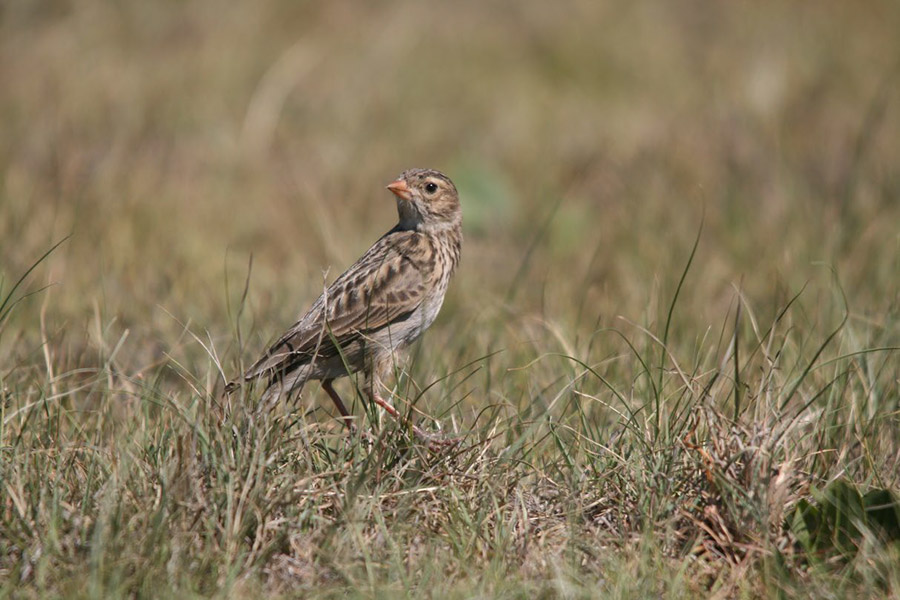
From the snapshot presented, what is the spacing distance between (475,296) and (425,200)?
147 centimetres

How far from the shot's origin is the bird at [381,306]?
5.09 meters

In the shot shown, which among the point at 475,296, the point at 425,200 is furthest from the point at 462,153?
the point at 425,200

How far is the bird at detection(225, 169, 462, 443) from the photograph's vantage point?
5.09 metres

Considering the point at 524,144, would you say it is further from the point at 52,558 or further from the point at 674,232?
the point at 52,558

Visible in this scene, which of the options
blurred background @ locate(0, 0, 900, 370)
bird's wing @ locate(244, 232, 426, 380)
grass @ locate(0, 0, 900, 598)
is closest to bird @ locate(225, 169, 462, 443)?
bird's wing @ locate(244, 232, 426, 380)

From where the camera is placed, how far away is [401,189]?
602 centimetres

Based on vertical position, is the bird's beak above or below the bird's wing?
above

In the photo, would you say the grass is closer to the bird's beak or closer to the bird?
the bird

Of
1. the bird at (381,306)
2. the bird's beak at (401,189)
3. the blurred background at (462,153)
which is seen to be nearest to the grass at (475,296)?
the blurred background at (462,153)

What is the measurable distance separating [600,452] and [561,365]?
150 centimetres

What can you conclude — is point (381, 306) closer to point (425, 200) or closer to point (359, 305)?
point (359, 305)

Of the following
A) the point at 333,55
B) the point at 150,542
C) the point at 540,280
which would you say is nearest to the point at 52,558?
the point at 150,542

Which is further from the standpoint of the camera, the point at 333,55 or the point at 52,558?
the point at 333,55

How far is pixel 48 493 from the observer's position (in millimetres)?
3906
